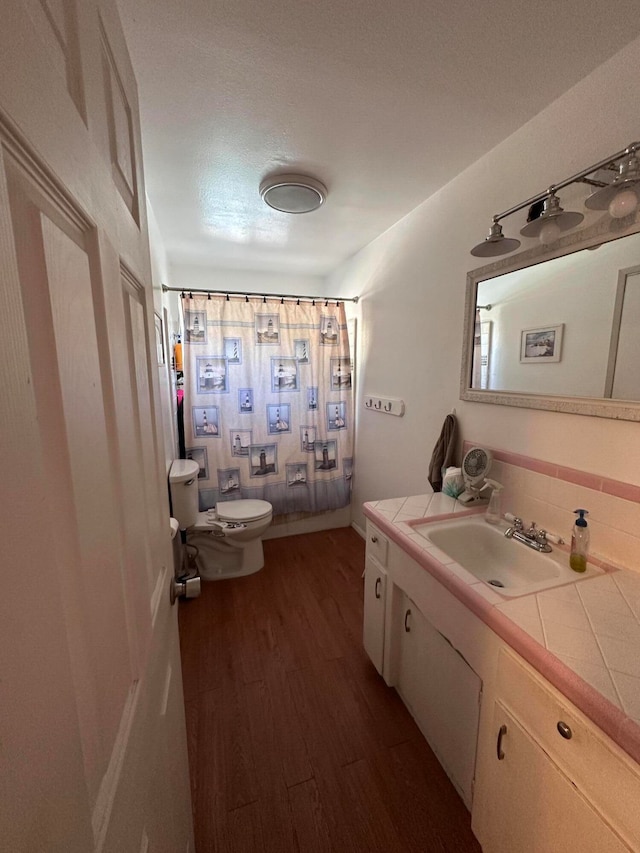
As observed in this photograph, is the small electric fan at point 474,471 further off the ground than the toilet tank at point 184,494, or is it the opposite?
the small electric fan at point 474,471

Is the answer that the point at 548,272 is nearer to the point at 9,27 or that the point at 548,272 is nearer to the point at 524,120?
→ the point at 524,120

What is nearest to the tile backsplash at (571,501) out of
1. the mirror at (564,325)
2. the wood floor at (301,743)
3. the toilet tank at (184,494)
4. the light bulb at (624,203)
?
the mirror at (564,325)

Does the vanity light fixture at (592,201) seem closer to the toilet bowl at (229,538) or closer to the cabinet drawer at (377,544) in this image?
the cabinet drawer at (377,544)

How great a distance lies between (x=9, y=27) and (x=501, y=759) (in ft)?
5.09

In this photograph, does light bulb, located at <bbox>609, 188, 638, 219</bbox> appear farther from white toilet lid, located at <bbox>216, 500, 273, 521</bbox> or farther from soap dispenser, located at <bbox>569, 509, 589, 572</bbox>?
white toilet lid, located at <bbox>216, 500, 273, 521</bbox>

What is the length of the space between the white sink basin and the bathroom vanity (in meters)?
0.11

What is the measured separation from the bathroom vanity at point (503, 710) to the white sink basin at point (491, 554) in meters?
0.11

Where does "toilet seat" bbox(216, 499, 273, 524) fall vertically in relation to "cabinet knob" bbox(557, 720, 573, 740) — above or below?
below

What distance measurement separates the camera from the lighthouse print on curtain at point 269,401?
8.44 feet

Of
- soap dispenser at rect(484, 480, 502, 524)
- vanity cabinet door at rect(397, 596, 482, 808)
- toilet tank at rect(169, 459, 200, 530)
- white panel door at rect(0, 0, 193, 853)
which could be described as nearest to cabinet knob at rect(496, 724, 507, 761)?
vanity cabinet door at rect(397, 596, 482, 808)

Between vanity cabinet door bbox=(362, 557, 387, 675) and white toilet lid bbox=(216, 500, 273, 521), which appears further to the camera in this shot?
white toilet lid bbox=(216, 500, 273, 521)

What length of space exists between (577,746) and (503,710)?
0.21 metres

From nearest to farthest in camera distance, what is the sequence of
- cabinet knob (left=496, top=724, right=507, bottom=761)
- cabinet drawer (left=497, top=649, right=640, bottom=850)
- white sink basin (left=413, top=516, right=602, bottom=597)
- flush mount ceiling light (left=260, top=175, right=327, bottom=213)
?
cabinet drawer (left=497, top=649, right=640, bottom=850), cabinet knob (left=496, top=724, right=507, bottom=761), white sink basin (left=413, top=516, right=602, bottom=597), flush mount ceiling light (left=260, top=175, right=327, bottom=213)

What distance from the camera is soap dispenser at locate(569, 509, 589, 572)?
1.09m
